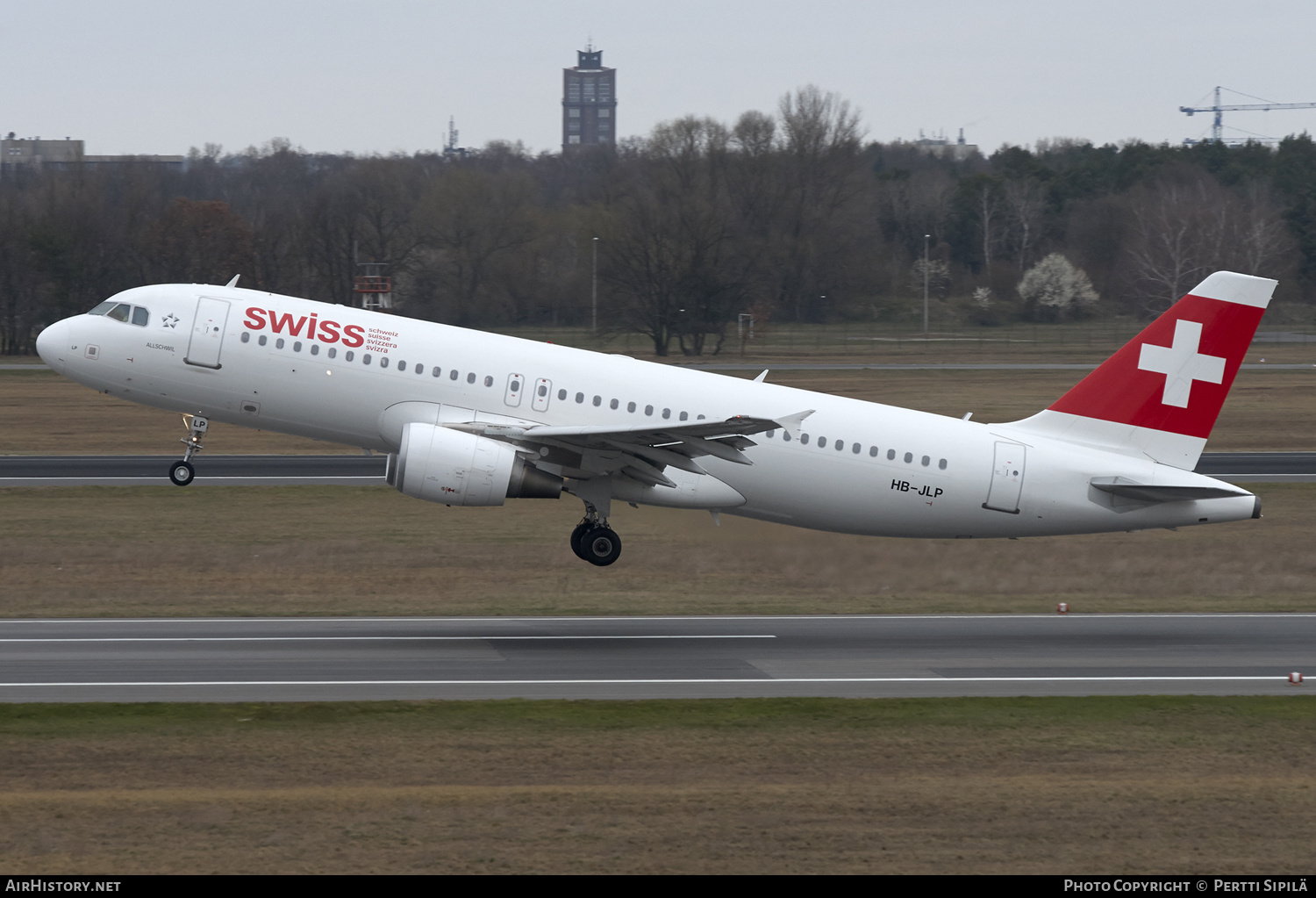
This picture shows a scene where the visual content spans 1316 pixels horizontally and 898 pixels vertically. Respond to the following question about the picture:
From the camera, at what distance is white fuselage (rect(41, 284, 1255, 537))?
28172 millimetres

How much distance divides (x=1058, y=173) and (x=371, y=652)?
14257cm

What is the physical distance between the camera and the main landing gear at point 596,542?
29.0 meters

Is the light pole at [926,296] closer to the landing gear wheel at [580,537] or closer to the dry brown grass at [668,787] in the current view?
the landing gear wheel at [580,537]

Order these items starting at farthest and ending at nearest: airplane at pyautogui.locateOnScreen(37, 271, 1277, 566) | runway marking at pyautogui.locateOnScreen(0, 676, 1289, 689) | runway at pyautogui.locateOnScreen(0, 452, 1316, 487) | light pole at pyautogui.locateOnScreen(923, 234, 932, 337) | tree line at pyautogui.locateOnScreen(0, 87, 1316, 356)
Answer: light pole at pyautogui.locateOnScreen(923, 234, 932, 337) < tree line at pyautogui.locateOnScreen(0, 87, 1316, 356) < runway at pyautogui.locateOnScreen(0, 452, 1316, 487) < airplane at pyautogui.locateOnScreen(37, 271, 1277, 566) < runway marking at pyautogui.locateOnScreen(0, 676, 1289, 689)

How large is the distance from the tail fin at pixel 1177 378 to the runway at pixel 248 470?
2175 cm

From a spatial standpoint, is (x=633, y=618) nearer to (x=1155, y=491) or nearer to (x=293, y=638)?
(x=293, y=638)

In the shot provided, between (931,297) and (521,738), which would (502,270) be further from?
(521,738)

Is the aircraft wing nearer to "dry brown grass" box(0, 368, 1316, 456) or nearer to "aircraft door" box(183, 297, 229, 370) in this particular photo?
"aircraft door" box(183, 297, 229, 370)

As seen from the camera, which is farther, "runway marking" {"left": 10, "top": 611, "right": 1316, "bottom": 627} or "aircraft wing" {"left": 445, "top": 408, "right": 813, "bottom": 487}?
"runway marking" {"left": 10, "top": 611, "right": 1316, "bottom": 627}

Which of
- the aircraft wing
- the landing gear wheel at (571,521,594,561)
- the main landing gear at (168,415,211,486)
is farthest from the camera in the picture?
the main landing gear at (168,415,211,486)

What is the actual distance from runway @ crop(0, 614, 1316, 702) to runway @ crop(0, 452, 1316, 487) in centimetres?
1918

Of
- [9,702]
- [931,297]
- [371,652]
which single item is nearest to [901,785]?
[371,652]

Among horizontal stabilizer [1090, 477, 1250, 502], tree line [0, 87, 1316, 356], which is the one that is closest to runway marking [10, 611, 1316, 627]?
horizontal stabilizer [1090, 477, 1250, 502]
